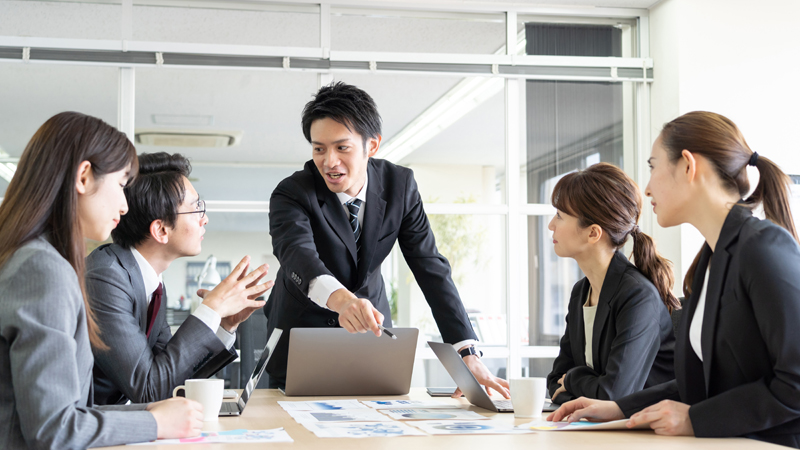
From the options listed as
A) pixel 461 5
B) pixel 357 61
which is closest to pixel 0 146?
pixel 357 61

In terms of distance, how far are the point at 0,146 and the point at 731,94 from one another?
162 inches

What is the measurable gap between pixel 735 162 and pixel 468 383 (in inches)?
30.2

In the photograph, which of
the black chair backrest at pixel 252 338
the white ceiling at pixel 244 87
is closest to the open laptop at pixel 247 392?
the black chair backrest at pixel 252 338

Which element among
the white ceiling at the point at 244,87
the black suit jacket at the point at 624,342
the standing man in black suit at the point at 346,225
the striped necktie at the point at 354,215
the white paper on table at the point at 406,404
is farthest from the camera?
the white ceiling at the point at 244,87

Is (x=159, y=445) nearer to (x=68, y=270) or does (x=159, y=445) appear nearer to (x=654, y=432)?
(x=68, y=270)

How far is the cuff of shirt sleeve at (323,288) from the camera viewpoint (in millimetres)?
1834

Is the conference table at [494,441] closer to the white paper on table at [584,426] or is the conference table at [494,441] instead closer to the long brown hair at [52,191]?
the white paper on table at [584,426]

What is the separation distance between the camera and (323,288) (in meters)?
1.86

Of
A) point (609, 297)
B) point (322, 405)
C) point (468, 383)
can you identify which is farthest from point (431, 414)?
point (609, 297)

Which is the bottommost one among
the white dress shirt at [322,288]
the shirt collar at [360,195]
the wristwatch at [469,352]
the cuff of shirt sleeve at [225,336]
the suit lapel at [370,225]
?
the wristwatch at [469,352]

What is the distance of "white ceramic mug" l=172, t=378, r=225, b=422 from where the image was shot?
1426mm

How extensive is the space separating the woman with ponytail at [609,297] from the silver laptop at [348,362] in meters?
0.44

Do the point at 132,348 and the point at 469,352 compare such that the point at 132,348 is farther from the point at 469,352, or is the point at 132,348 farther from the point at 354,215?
the point at 469,352

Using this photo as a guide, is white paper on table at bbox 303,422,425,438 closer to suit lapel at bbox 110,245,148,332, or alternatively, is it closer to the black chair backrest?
suit lapel at bbox 110,245,148,332
